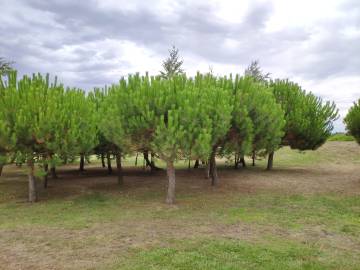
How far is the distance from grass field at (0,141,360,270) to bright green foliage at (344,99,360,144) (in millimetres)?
3228

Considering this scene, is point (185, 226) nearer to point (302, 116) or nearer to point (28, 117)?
point (28, 117)

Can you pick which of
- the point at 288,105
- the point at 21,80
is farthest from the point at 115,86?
the point at 288,105

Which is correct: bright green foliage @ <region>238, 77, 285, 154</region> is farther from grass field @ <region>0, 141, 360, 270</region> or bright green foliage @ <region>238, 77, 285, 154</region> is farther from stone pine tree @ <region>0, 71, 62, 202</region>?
stone pine tree @ <region>0, 71, 62, 202</region>

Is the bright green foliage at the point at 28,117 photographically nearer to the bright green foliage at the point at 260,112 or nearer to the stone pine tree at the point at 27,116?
the stone pine tree at the point at 27,116

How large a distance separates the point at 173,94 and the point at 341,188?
38.6 ft

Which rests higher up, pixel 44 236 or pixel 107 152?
pixel 107 152

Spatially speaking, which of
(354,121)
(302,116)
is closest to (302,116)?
(302,116)

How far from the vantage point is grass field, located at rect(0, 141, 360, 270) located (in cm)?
838

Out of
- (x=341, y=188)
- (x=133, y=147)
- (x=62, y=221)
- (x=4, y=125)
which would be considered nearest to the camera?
(x=62, y=221)

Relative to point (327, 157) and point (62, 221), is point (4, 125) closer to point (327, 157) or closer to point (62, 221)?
point (62, 221)

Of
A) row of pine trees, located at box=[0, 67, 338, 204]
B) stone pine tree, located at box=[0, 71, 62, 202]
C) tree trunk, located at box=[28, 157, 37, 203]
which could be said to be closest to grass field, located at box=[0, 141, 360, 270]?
tree trunk, located at box=[28, 157, 37, 203]

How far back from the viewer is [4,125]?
14016 mm

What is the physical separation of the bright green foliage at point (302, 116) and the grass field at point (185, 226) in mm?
5414

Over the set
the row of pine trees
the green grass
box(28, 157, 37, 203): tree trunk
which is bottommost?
the green grass
